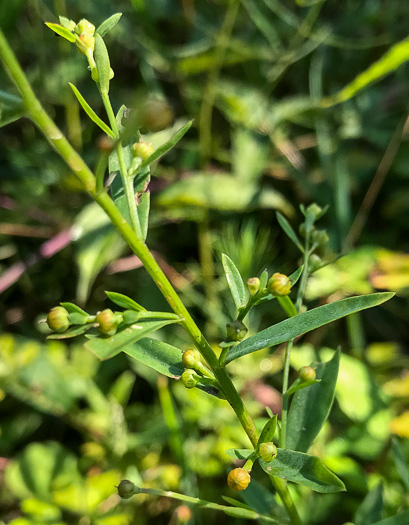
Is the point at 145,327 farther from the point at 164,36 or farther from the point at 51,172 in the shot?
the point at 164,36

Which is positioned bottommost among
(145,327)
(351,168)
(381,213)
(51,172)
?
(381,213)

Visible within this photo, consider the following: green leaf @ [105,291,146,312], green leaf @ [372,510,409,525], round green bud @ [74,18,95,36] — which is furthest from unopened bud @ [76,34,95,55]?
green leaf @ [372,510,409,525]

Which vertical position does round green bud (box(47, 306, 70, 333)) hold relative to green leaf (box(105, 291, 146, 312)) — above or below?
above

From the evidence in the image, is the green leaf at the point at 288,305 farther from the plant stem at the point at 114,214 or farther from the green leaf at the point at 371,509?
the green leaf at the point at 371,509

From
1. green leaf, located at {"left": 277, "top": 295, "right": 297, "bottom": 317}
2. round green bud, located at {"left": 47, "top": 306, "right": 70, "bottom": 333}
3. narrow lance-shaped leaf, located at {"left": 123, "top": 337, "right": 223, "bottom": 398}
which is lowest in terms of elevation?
green leaf, located at {"left": 277, "top": 295, "right": 297, "bottom": 317}

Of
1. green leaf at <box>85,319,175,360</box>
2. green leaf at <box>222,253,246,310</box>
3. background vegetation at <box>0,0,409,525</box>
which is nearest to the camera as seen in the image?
green leaf at <box>85,319,175,360</box>

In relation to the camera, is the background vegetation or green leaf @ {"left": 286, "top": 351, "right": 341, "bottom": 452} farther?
the background vegetation

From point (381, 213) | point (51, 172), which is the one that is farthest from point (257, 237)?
point (51, 172)

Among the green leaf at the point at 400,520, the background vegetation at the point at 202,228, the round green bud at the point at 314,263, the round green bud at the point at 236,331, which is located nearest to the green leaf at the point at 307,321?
the round green bud at the point at 236,331

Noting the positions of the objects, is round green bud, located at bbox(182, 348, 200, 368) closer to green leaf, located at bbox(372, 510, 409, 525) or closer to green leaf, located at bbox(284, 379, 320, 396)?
green leaf, located at bbox(284, 379, 320, 396)
